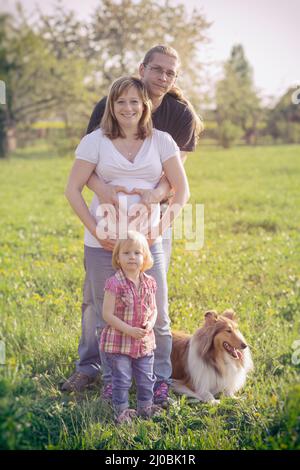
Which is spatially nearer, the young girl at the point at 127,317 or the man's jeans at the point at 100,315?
the young girl at the point at 127,317

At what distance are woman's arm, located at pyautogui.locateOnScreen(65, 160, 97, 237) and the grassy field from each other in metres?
1.05

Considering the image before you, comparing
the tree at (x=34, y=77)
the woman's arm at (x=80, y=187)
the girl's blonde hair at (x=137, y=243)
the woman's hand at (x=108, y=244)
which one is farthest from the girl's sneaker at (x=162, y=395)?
the tree at (x=34, y=77)

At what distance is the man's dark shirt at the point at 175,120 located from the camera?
14.3ft

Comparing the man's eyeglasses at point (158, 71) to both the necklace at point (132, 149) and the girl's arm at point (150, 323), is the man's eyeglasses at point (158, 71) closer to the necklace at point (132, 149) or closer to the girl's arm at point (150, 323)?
the necklace at point (132, 149)

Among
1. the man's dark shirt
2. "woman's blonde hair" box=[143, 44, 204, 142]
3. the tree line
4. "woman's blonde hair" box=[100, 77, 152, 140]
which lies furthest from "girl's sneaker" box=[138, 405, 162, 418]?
the tree line

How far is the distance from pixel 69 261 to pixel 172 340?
3464 millimetres

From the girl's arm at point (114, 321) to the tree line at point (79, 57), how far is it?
20.1 metres

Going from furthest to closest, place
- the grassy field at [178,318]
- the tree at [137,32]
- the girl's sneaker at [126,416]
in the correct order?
the tree at [137,32] → the girl's sneaker at [126,416] → the grassy field at [178,318]

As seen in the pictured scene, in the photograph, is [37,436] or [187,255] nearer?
[37,436]

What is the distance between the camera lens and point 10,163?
25688mm

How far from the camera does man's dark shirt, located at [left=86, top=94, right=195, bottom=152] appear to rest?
437 centimetres

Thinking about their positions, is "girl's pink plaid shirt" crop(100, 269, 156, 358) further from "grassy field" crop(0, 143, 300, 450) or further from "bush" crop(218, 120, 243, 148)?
"bush" crop(218, 120, 243, 148)
